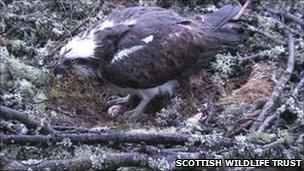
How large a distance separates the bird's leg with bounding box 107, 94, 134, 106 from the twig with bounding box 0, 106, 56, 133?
1.40 metres

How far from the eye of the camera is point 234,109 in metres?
4.32

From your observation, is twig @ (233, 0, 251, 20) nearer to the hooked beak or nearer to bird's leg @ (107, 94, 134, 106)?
bird's leg @ (107, 94, 134, 106)

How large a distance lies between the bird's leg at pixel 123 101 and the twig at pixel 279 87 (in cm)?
138

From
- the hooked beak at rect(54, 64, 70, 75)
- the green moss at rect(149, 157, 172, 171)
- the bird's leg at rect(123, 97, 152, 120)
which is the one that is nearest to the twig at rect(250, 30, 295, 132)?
the green moss at rect(149, 157, 172, 171)

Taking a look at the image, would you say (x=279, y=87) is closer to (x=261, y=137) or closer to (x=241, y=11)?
(x=261, y=137)

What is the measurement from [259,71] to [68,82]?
5.45 feet

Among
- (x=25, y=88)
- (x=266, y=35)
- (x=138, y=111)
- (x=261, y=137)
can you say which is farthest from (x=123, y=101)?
(x=261, y=137)

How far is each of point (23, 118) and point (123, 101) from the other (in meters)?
1.65

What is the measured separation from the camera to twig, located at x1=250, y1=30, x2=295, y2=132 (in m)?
3.97

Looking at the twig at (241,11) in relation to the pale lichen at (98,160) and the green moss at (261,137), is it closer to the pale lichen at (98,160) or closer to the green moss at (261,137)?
the green moss at (261,137)

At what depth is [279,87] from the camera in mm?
4391

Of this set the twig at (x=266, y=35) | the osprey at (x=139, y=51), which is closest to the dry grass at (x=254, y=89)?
the twig at (x=266, y=35)

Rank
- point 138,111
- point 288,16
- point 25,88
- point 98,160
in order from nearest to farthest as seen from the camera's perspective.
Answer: point 98,160, point 25,88, point 138,111, point 288,16

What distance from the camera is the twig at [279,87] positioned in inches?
156
